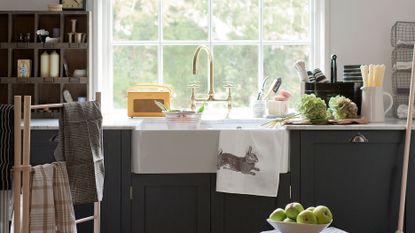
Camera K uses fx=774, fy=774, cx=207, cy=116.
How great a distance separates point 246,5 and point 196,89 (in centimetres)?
67

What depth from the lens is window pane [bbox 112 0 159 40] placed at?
5.16 meters

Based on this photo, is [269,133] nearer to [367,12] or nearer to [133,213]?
[133,213]

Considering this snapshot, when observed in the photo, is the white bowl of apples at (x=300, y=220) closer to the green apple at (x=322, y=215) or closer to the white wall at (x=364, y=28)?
the green apple at (x=322, y=215)

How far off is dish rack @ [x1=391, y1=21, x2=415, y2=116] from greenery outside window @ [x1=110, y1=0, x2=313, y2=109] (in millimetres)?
572

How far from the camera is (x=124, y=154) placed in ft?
14.3

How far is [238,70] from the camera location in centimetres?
518

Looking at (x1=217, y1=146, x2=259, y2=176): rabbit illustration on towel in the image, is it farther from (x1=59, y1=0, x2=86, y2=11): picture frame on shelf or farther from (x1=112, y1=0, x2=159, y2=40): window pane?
(x1=59, y1=0, x2=86, y2=11): picture frame on shelf

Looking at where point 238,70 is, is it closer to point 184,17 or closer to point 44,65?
point 184,17

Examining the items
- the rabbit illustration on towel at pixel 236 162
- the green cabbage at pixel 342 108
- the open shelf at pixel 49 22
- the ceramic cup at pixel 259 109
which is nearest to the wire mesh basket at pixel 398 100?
the green cabbage at pixel 342 108

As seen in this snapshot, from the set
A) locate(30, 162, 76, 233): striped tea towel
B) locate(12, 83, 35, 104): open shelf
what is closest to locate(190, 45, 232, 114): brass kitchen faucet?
locate(12, 83, 35, 104): open shelf

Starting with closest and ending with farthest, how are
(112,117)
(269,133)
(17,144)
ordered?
1. (17,144)
2. (269,133)
3. (112,117)

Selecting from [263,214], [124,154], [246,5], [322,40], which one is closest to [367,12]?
[322,40]

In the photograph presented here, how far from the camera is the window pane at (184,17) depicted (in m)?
5.17

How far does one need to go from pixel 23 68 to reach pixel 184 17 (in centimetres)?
111
